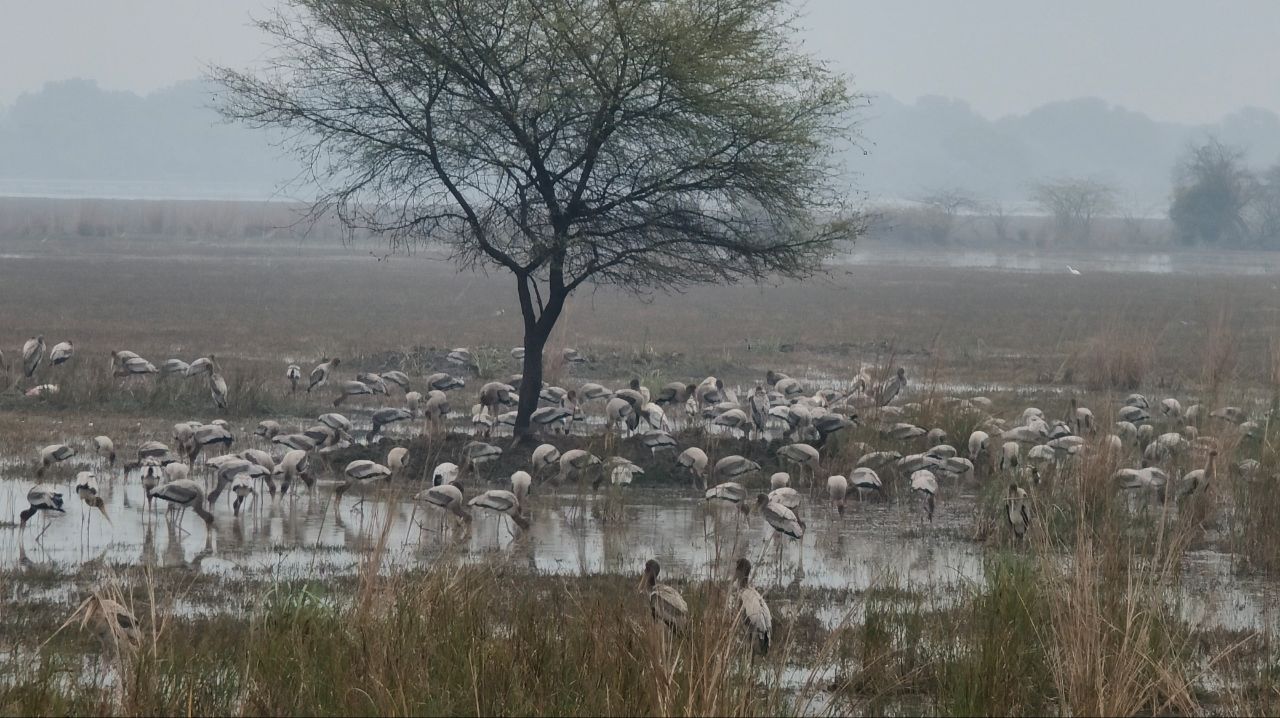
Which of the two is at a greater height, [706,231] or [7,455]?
[706,231]

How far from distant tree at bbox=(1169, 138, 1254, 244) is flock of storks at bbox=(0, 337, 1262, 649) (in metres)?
86.2

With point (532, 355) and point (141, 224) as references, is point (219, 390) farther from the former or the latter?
point (141, 224)

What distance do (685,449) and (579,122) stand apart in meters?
3.42

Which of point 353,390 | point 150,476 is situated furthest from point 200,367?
point 150,476

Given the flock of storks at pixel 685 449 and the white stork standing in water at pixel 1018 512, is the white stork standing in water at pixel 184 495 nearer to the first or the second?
the flock of storks at pixel 685 449

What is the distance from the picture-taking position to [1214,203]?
99375 mm

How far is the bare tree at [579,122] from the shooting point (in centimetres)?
1441

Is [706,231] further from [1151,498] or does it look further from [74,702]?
[74,702]

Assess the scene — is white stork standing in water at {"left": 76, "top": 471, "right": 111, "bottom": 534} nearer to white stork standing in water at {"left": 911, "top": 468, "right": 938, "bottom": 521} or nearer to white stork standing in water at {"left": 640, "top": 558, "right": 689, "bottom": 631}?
white stork standing in water at {"left": 640, "top": 558, "right": 689, "bottom": 631}

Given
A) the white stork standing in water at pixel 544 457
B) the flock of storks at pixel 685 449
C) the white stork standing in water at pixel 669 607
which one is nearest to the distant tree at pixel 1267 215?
the flock of storks at pixel 685 449

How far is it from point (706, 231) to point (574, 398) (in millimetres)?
3535

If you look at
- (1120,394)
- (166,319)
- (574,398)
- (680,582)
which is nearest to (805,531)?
(680,582)

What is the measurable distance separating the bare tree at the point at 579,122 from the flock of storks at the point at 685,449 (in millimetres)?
1580

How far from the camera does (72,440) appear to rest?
1542 cm
